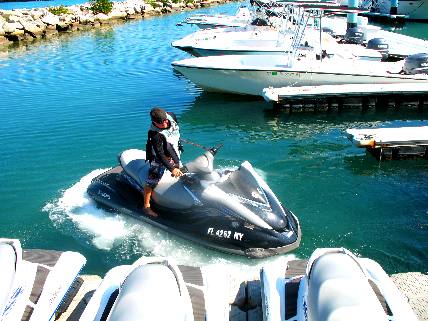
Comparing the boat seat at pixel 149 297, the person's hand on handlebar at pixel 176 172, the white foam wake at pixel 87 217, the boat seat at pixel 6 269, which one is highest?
the boat seat at pixel 149 297

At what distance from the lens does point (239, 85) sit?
15.6 meters

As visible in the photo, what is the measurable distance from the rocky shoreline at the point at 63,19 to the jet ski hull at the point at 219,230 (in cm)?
2575

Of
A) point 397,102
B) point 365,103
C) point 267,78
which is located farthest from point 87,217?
point 397,102

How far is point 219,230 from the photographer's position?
22.2ft

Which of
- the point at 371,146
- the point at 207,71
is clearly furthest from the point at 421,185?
the point at 207,71

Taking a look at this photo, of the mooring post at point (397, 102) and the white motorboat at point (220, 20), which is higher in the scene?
the white motorboat at point (220, 20)

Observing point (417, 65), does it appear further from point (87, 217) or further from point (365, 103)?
point (87, 217)

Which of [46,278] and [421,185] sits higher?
[46,278]

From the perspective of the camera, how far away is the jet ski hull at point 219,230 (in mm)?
6539

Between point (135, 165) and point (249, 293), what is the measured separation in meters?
3.33

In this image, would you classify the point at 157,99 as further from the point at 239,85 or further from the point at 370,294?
the point at 370,294

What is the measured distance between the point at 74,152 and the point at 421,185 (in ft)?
25.7

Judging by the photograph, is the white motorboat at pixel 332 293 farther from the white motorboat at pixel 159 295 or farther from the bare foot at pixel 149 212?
the bare foot at pixel 149 212

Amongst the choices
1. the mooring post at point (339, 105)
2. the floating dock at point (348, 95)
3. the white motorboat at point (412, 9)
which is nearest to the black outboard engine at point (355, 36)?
the floating dock at point (348, 95)
